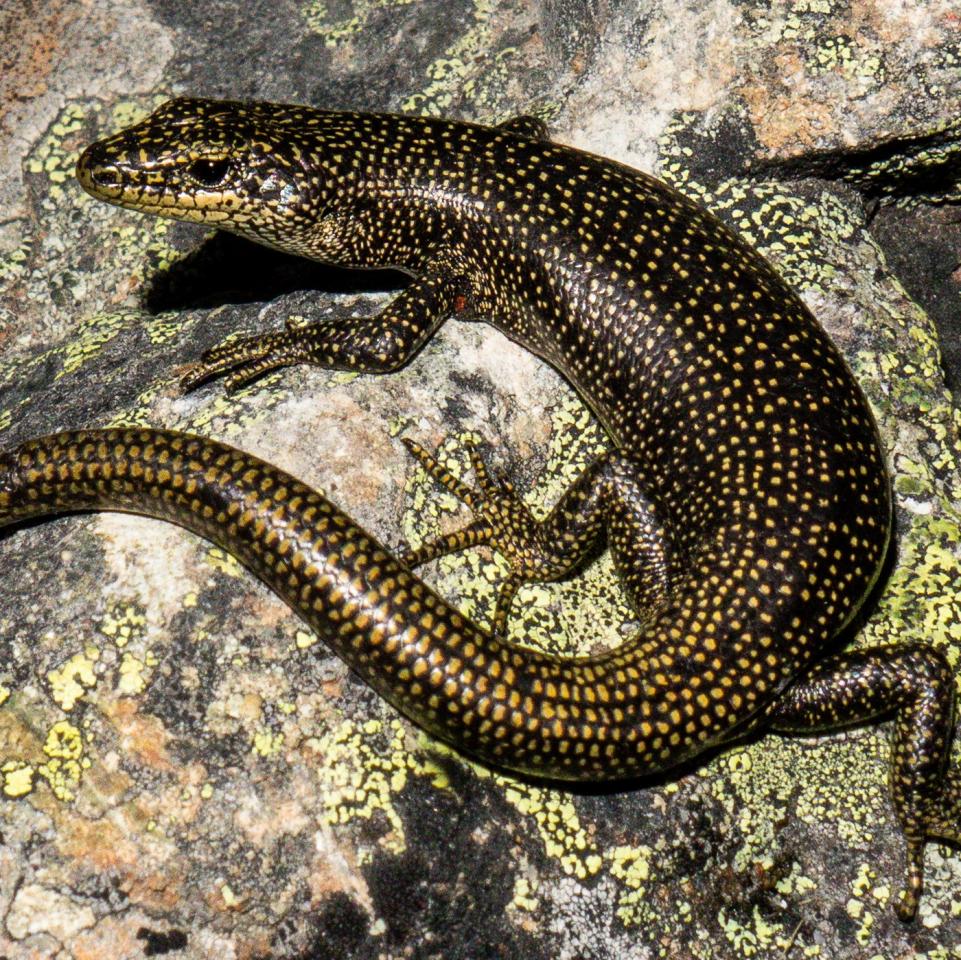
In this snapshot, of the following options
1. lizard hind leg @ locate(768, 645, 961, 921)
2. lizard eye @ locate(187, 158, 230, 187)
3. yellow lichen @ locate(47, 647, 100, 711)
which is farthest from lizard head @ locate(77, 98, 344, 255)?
lizard hind leg @ locate(768, 645, 961, 921)

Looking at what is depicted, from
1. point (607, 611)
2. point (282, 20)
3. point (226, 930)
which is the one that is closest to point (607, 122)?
point (282, 20)

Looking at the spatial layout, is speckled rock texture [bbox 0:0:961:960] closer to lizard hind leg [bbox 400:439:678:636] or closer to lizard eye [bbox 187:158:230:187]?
lizard hind leg [bbox 400:439:678:636]

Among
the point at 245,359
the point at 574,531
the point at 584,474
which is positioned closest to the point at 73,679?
the point at 245,359

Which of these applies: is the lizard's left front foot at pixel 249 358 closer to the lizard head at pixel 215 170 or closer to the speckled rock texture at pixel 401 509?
the speckled rock texture at pixel 401 509

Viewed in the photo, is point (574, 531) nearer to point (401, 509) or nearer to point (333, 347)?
point (401, 509)

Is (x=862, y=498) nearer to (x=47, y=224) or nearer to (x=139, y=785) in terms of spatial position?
(x=139, y=785)

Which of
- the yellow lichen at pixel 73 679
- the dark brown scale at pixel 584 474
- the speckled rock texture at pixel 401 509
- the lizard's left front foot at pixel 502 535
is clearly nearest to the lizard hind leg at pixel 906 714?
the dark brown scale at pixel 584 474
